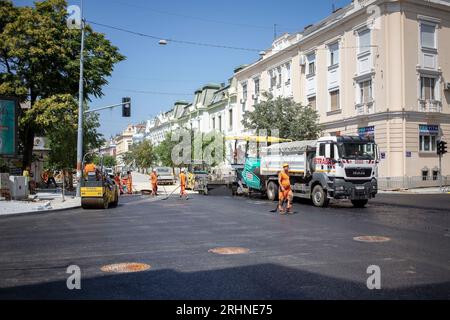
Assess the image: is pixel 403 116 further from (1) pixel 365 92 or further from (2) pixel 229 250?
(2) pixel 229 250

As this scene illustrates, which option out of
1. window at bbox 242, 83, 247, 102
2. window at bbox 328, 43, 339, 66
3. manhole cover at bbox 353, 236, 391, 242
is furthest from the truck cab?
window at bbox 242, 83, 247, 102

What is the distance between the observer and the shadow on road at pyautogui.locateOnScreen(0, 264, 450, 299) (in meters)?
5.41

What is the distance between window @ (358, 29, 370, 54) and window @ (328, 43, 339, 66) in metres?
2.83

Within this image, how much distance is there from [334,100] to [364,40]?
5.52 meters

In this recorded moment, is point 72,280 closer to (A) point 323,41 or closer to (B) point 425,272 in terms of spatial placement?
(B) point 425,272

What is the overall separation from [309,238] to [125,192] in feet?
87.5

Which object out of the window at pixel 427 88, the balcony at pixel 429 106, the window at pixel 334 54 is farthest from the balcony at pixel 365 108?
the window at pixel 334 54

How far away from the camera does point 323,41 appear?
36.7 m

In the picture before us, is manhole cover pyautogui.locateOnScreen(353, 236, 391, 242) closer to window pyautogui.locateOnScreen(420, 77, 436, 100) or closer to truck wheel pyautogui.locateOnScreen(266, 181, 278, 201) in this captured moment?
truck wheel pyautogui.locateOnScreen(266, 181, 278, 201)

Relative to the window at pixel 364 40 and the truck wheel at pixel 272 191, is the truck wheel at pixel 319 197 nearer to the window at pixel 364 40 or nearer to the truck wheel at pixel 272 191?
the truck wheel at pixel 272 191

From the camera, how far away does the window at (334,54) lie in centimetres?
3531
